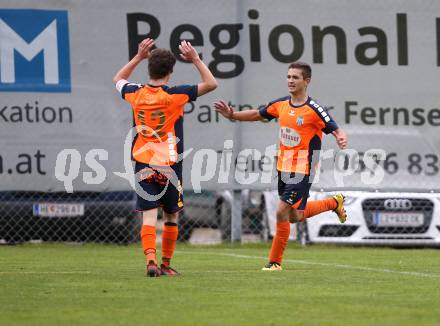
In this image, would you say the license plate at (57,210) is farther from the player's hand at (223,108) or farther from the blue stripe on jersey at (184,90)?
the blue stripe on jersey at (184,90)

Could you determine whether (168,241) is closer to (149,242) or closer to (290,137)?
(149,242)

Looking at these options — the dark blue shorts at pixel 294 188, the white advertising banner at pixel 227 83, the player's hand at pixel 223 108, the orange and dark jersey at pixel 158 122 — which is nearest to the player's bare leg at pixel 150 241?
the orange and dark jersey at pixel 158 122

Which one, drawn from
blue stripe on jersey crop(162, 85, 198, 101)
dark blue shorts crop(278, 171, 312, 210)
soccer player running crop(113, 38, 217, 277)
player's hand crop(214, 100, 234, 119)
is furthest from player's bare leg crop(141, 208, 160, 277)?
dark blue shorts crop(278, 171, 312, 210)

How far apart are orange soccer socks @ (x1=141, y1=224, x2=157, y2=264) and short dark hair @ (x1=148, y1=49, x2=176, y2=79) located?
1.14 meters

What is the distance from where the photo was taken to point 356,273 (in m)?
9.40

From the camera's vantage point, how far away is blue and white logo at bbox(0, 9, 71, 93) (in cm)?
1390

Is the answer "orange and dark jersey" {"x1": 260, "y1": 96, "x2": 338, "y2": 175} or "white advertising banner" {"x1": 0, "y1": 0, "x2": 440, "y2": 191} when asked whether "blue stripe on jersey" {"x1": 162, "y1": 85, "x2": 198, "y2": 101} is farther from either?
"white advertising banner" {"x1": 0, "y1": 0, "x2": 440, "y2": 191}

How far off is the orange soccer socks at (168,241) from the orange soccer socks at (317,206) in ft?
5.09

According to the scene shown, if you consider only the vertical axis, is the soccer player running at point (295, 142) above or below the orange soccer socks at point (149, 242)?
above

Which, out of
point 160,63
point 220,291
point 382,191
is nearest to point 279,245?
point 160,63

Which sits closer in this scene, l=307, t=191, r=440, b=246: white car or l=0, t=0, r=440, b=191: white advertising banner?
l=0, t=0, r=440, b=191: white advertising banner

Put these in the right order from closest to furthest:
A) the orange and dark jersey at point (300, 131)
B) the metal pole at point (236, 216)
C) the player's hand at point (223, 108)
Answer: the player's hand at point (223, 108)
the orange and dark jersey at point (300, 131)
the metal pole at point (236, 216)

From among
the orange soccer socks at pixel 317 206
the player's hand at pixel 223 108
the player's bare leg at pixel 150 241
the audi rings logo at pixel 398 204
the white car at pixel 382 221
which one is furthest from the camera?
the audi rings logo at pixel 398 204

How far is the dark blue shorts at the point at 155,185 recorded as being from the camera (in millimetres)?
8992
